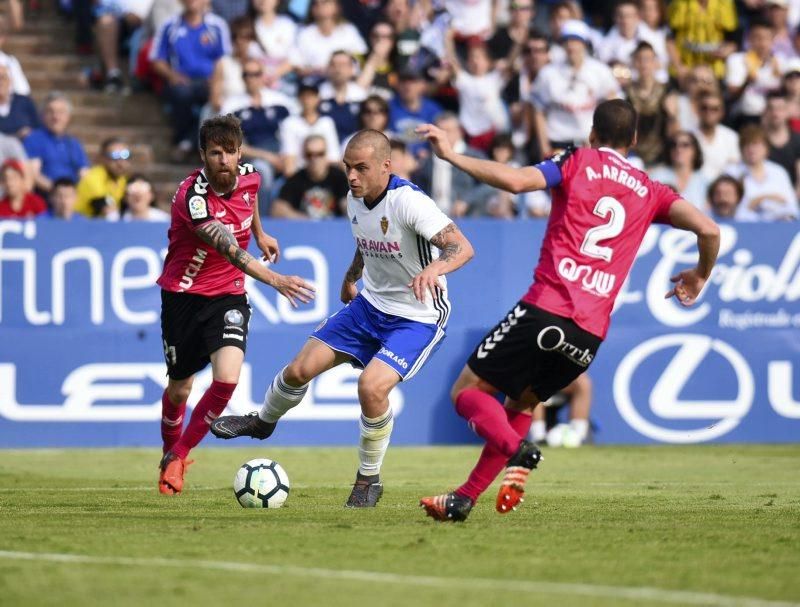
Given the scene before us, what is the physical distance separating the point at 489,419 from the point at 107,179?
956 centimetres

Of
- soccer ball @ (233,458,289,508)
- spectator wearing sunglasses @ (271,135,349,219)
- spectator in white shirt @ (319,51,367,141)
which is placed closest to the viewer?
soccer ball @ (233,458,289,508)

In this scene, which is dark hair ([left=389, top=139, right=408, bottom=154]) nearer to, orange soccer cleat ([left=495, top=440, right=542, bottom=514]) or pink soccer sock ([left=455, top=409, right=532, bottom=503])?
pink soccer sock ([left=455, top=409, right=532, bottom=503])

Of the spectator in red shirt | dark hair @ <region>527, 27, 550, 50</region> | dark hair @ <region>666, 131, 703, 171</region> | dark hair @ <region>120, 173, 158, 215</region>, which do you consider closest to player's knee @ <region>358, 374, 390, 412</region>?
dark hair @ <region>120, 173, 158, 215</region>

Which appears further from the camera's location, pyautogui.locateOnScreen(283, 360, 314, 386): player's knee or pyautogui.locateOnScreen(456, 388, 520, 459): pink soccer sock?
pyautogui.locateOnScreen(283, 360, 314, 386): player's knee

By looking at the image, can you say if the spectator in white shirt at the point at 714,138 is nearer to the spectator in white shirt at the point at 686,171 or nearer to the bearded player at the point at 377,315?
the spectator in white shirt at the point at 686,171

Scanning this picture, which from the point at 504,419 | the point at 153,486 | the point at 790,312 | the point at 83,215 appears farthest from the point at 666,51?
the point at 504,419

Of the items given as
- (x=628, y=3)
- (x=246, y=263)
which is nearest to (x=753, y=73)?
(x=628, y=3)

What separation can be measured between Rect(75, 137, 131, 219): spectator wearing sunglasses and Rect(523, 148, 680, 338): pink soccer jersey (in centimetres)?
917

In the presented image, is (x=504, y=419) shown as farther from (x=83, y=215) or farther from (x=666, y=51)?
(x=666, y=51)

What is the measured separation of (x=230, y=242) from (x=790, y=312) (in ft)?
27.1

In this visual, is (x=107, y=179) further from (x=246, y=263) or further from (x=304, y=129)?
(x=246, y=263)

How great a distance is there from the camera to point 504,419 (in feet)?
26.7

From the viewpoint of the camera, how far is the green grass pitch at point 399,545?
5883 mm

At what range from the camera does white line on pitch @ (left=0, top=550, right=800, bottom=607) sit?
18.7 feet
